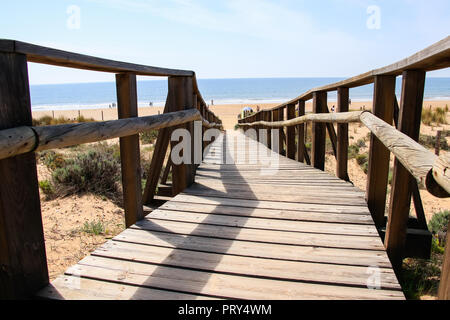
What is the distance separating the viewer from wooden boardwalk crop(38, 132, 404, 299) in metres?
1.56

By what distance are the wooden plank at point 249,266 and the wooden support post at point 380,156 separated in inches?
36.6

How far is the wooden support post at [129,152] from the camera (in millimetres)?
2219

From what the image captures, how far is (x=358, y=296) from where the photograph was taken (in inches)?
58.7

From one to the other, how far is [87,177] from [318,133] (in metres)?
3.72

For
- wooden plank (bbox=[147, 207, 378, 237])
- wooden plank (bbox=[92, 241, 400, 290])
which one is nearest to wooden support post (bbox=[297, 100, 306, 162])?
wooden plank (bbox=[147, 207, 378, 237])

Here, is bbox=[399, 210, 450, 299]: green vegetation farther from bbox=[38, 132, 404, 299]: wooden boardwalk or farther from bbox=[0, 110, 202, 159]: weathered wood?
bbox=[0, 110, 202, 159]: weathered wood

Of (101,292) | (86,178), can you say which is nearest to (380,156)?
(101,292)

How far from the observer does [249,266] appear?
1785 millimetres

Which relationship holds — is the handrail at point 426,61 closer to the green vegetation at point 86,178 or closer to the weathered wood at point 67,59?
the weathered wood at point 67,59

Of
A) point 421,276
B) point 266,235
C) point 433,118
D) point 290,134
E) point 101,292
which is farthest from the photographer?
point 433,118

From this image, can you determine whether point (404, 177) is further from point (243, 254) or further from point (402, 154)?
point (243, 254)

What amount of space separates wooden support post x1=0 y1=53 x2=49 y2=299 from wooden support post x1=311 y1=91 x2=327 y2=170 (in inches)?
136
